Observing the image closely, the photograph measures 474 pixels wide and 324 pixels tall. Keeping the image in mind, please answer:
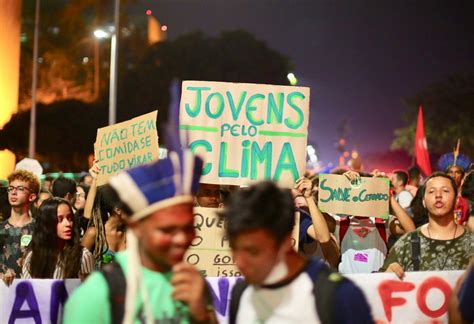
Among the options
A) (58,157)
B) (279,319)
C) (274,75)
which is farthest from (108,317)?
(274,75)

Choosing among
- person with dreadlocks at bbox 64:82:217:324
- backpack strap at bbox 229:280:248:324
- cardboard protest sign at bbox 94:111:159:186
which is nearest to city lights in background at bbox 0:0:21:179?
cardboard protest sign at bbox 94:111:159:186

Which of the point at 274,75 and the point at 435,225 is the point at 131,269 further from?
the point at 274,75

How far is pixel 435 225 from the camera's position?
641 cm

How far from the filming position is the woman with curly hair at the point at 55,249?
650 centimetres

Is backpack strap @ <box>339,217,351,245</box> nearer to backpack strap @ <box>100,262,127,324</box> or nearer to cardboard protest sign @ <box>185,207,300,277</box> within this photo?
cardboard protest sign @ <box>185,207,300,277</box>

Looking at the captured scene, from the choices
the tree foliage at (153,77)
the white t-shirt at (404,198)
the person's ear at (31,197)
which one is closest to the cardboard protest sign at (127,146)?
the person's ear at (31,197)

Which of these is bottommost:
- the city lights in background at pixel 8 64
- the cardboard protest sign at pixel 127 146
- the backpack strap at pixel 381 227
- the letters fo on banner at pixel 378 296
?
the letters fo on banner at pixel 378 296

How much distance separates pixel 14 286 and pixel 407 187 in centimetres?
723

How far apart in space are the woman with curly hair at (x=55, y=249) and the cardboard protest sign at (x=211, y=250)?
80cm

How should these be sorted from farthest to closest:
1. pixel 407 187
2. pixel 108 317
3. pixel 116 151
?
pixel 407 187 < pixel 116 151 < pixel 108 317

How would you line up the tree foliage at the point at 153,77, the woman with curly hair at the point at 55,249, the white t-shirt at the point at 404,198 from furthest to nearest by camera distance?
the tree foliage at the point at 153,77 → the white t-shirt at the point at 404,198 → the woman with curly hair at the point at 55,249

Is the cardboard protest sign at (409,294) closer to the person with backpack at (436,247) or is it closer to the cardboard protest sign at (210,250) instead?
the person with backpack at (436,247)

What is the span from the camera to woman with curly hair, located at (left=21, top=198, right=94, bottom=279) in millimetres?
6496

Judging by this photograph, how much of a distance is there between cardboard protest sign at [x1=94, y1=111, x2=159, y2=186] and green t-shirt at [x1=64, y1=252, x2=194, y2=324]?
14.0 feet
